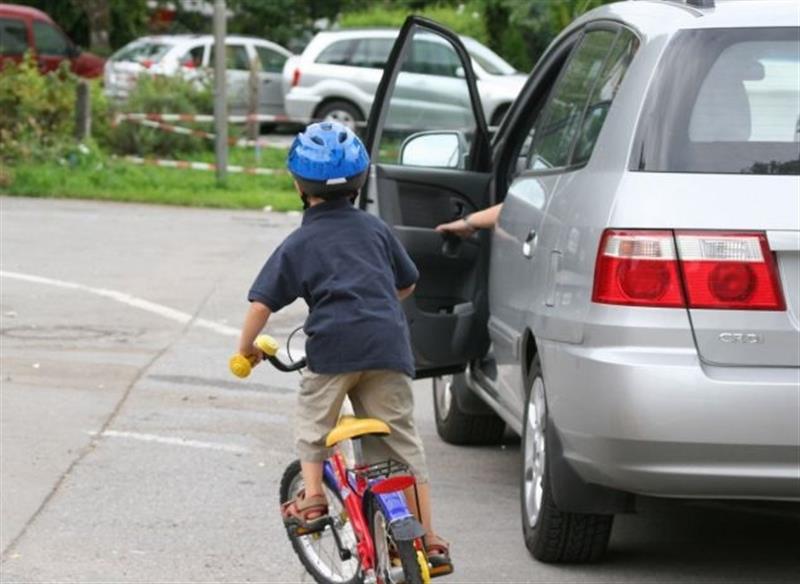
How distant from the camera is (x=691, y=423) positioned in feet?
18.1

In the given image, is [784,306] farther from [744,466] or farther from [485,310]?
[485,310]

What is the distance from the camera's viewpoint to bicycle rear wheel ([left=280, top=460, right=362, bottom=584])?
5.75m

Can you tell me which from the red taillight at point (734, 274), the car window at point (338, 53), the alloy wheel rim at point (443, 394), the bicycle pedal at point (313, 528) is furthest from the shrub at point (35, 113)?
the red taillight at point (734, 274)

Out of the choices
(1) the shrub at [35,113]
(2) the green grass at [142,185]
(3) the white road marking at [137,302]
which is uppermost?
(3) the white road marking at [137,302]

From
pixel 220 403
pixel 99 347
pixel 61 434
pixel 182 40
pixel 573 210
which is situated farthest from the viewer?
pixel 182 40

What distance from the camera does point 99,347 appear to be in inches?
431

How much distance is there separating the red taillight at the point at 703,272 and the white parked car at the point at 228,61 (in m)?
22.8

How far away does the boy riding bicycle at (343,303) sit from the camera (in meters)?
5.43

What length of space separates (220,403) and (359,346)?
164 inches

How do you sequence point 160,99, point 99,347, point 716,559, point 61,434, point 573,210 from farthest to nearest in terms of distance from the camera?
point 160,99, point 99,347, point 61,434, point 716,559, point 573,210

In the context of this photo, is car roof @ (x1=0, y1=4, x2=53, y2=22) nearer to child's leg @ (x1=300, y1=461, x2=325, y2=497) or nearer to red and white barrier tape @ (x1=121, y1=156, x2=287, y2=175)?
red and white barrier tape @ (x1=121, y1=156, x2=287, y2=175)

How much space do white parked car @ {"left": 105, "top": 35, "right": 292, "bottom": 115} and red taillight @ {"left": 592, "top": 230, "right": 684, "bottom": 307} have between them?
22.7 m

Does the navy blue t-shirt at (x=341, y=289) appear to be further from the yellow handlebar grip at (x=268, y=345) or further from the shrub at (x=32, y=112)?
the shrub at (x=32, y=112)

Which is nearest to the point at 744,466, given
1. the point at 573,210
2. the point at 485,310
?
the point at 573,210
